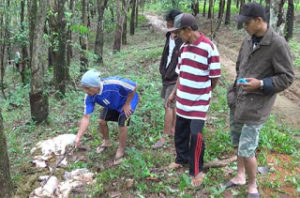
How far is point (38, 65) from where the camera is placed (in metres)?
6.37

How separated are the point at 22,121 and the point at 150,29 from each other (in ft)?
65.3

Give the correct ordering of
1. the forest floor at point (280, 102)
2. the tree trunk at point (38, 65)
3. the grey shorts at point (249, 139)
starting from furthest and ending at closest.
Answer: the tree trunk at point (38, 65)
the forest floor at point (280, 102)
the grey shorts at point (249, 139)

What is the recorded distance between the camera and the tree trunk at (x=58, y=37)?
8.06 metres

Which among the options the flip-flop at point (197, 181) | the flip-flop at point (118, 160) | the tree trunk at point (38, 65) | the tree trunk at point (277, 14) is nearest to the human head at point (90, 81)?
the flip-flop at point (118, 160)

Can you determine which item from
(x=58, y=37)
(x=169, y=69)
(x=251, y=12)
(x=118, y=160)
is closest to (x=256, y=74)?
(x=251, y=12)

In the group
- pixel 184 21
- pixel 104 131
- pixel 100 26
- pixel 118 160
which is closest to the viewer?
pixel 184 21

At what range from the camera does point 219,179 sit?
4.12m

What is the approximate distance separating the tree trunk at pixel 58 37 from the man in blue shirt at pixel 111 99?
3.92 metres

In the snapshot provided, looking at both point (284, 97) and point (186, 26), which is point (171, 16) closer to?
point (186, 26)

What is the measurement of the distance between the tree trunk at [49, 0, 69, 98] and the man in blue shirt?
392 cm

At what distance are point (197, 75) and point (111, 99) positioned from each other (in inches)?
56.6

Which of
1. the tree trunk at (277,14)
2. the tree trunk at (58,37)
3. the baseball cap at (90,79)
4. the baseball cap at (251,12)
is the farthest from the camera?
the tree trunk at (58,37)

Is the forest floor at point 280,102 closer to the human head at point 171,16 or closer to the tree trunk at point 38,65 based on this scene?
the human head at point 171,16

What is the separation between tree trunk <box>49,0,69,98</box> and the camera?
806 centimetres
